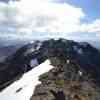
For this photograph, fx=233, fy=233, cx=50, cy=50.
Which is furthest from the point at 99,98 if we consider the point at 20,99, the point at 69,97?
the point at 20,99

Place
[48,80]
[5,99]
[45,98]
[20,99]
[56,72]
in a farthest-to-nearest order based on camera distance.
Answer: [56,72], [48,80], [5,99], [20,99], [45,98]

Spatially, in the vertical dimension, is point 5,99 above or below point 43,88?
below

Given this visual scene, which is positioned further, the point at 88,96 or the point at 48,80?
the point at 48,80

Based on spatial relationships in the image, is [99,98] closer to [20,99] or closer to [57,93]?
[57,93]

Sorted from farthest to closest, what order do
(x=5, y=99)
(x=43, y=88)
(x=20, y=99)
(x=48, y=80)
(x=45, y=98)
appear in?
1. (x=48, y=80)
2. (x=5, y=99)
3. (x=43, y=88)
4. (x=20, y=99)
5. (x=45, y=98)

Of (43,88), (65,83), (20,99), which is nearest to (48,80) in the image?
(65,83)

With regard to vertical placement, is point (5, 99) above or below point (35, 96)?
below

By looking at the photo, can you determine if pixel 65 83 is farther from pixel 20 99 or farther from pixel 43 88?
pixel 20 99

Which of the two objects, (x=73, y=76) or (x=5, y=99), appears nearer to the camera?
(x=5, y=99)

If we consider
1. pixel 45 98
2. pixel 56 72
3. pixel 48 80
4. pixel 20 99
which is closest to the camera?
pixel 45 98
